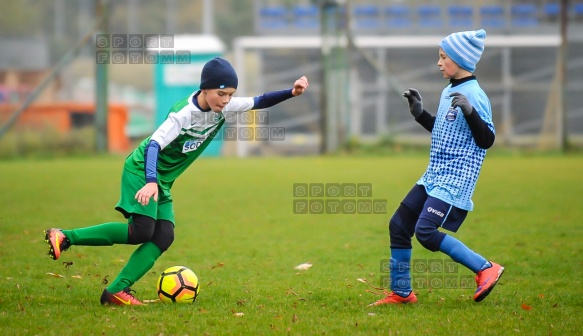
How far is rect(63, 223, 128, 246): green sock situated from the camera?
5.67 m

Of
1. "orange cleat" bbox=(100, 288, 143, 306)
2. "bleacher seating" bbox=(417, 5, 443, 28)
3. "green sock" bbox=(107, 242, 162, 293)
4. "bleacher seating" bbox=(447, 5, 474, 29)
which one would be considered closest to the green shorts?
"green sock" bbox=(107, 242, 162, 293)

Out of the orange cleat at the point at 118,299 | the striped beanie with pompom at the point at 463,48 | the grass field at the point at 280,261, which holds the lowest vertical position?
the grass field at the point at 280,261

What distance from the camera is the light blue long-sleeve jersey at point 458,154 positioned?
5.59 metres

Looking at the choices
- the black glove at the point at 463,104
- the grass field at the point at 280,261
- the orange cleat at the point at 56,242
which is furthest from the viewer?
Answer: the orange cleat at the point at 56,242

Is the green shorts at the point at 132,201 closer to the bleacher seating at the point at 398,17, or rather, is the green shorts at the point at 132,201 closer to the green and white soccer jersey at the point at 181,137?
the green and white soccer jersey at the point at 181,137

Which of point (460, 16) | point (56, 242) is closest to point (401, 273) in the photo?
point (56, 242)

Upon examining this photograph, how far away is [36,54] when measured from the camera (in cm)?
3141

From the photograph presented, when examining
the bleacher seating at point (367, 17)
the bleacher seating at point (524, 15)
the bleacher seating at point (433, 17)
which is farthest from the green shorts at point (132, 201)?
the bleacher seating at point (524, 15)

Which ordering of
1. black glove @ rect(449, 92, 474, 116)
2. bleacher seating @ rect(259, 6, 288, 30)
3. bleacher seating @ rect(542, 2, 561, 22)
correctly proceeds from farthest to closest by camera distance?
bleacher seating @ rect(259, 6, 288, 30) → bleacher seating @ rect(542, 2, 561, 22) → black glove @ rect(449, 92, 474, 116)

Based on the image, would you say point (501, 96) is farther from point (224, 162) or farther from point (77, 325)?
point (77, 325)

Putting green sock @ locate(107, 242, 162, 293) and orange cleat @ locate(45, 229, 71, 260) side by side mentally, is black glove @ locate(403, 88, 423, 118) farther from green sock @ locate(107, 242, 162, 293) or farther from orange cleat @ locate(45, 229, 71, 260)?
orange cleat @ locate(45, 229, 71, 260)

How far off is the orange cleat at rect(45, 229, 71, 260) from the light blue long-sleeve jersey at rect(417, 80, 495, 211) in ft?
8.05

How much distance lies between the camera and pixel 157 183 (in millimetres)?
5492

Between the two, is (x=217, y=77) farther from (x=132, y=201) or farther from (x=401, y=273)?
(x=401, y=273)
